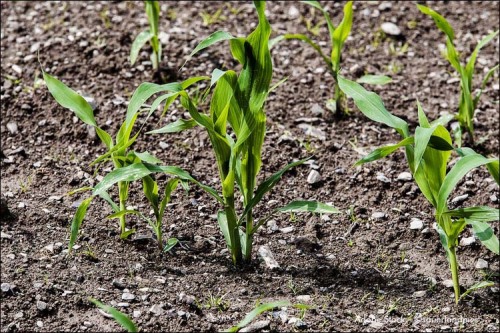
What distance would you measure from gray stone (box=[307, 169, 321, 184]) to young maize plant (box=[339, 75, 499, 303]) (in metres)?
0.71

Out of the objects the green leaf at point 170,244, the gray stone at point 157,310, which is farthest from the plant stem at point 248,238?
the gray stone at point 157,310

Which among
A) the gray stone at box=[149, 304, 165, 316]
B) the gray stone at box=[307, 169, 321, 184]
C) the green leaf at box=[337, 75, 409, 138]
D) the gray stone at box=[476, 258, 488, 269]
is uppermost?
the green leaf at box=[337, 75, 409, 138]

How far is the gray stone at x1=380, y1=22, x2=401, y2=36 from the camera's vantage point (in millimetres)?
4809

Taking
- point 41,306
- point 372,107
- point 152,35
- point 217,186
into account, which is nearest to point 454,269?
point 372,107

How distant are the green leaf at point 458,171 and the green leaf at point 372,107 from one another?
0.91 feet

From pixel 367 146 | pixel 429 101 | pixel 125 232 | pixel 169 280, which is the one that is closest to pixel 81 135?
pixel 125 232

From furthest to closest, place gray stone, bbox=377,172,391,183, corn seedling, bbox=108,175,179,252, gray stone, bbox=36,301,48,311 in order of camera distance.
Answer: gray stone, bbox=377,172,391,183 → corn seedling, bbox=108,175,179,252 → gray stone, bbox=36,301,48,311

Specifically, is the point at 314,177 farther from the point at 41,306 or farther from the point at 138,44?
the point at 41,306

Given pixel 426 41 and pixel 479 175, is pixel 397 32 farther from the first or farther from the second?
pixel 479 175

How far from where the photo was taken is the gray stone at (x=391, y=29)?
481 centimetres

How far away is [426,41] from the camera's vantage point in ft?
15.8

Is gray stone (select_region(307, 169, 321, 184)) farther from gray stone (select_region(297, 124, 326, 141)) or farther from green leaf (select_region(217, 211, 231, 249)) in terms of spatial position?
green leaf (select_region(217, 211, 231, 249))


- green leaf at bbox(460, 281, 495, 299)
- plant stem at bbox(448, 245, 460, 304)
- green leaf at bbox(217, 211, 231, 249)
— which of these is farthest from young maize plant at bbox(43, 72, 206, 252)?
green leaf at bbox(460, 281, 495, 299)

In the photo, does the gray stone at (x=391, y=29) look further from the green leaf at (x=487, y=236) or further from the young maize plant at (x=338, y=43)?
the green leaf at (x=487, y=236)
